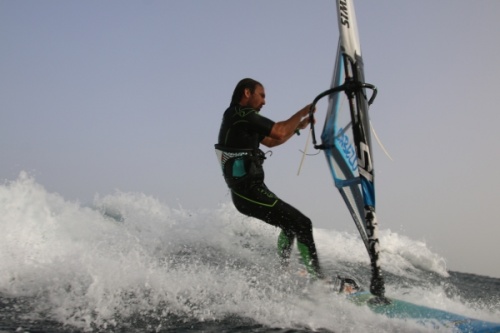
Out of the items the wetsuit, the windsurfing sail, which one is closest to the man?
the wetsuit

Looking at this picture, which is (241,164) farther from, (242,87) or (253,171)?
(242,87)

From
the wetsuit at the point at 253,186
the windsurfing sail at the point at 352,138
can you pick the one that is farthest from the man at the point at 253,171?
the windsurfing sail at the point at 352,138

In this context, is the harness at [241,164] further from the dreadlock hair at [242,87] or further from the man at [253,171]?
the dreadlock hair at [242,87]

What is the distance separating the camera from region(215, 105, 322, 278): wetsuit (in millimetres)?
4062

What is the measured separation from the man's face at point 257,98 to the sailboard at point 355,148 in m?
0.51

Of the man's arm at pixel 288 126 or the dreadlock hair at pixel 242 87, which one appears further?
the dreadlock hair at pixel 242 87

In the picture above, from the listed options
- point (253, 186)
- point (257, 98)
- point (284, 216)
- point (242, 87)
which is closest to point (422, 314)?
point (284, 216)

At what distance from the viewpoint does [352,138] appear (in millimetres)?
4215

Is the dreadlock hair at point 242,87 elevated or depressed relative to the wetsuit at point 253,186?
elevated

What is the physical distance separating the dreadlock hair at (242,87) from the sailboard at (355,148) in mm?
605

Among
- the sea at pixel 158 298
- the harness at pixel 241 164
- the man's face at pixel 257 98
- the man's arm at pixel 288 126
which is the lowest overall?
the sea at pixel 158 298

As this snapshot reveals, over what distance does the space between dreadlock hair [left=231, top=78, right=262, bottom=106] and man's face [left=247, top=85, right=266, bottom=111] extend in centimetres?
4

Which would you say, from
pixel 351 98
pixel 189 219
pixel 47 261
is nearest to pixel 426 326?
pixel 351 98

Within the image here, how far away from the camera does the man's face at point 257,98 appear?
13.8 feet
